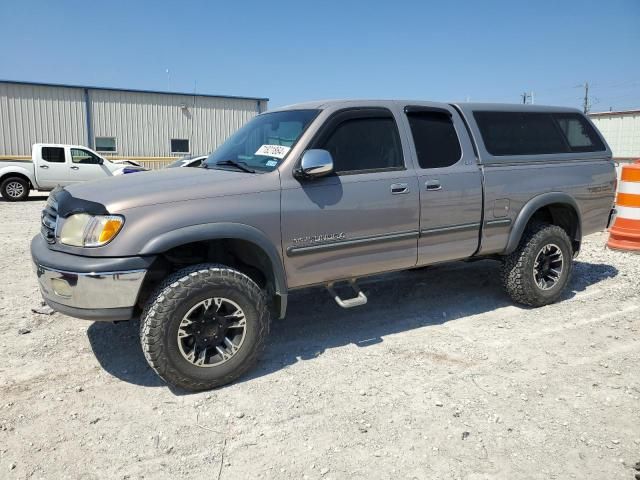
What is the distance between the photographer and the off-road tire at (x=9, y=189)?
15.5m

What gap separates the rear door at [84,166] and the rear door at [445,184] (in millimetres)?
14370

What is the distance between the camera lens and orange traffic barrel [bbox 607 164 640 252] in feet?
23.3

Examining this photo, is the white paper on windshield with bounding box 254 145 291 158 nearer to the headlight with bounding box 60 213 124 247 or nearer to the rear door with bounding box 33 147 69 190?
the headlight with bounding box 60 213 124 247

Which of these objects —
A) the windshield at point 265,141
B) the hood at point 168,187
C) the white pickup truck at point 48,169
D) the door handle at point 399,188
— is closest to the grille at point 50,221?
the hood at point 168,187

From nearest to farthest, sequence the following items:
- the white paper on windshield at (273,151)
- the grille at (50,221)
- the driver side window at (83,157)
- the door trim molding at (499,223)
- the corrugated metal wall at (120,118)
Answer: the grille at (50,221) → the white paper on windshield at (273,151) → the door trim molding at (499,223) → the driver side window at (83,157) → the corrugated metal wall at (120,118)

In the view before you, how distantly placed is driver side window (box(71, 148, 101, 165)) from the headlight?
1492cm

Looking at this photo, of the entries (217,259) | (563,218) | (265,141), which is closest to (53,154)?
(265,141)

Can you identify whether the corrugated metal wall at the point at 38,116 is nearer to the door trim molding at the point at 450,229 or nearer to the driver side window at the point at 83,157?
the driver side window at the point at 83,157

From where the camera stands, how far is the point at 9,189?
15562mm

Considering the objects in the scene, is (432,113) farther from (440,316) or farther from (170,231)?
(170,231)

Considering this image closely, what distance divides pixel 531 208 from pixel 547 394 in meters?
2.07

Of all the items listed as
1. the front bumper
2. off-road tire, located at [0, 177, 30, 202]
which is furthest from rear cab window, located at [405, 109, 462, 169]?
off-road tire, located at [0, 177, 30, 202]

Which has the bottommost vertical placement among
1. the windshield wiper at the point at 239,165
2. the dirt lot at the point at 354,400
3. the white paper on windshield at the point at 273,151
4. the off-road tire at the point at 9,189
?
the dirt lot at the point at 354,400

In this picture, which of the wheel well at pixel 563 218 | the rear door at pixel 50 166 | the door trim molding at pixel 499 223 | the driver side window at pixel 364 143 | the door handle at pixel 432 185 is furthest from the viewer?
the rear door at pixel 50 166
